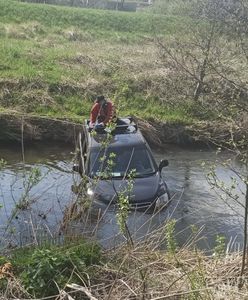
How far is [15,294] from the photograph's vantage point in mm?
5973

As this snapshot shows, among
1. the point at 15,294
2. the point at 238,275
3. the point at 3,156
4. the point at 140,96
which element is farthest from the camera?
the point at 140,96

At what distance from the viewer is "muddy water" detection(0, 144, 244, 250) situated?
25.8 feet

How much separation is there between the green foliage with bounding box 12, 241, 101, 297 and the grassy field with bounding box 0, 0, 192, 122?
956 cm

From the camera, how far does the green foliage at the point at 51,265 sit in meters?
5.95

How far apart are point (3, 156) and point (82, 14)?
823 inches

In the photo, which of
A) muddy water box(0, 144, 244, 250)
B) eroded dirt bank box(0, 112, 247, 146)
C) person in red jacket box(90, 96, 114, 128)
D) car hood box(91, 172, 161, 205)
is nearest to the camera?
muddy water box(0, 144, 244, 250)

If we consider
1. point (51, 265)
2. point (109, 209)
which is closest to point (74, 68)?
point (109, 209)

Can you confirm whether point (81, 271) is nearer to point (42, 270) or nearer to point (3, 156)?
point (42, 270)

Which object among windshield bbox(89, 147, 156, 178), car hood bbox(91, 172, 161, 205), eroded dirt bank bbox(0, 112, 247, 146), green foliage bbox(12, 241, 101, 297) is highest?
green foliage bbox(12, 241, 101, 297)

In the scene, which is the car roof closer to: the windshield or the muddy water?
the windshield

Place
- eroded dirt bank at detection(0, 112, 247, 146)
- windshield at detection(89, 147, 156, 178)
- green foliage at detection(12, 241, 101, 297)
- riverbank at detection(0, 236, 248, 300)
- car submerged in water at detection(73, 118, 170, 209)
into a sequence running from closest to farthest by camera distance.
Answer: riverbank at detection(0, 236, 248, 300) → green foliage at detection(12, 241, 101, 297) → car submerged in water at detection(73, 118, 170, 209) → windshield at detection(89, 147, 156, 178) → eroded dirt bank at detection(0, 112, 247, 146)

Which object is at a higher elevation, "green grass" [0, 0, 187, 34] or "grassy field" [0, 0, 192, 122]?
"green grass" [0, 0, 187, 34]

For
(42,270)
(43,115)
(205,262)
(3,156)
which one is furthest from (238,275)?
(43,115)

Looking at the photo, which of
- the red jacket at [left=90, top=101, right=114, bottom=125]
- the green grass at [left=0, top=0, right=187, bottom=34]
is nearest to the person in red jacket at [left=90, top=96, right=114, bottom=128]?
the red jacket at [left=90, top=101, right=114, bottom=125]
